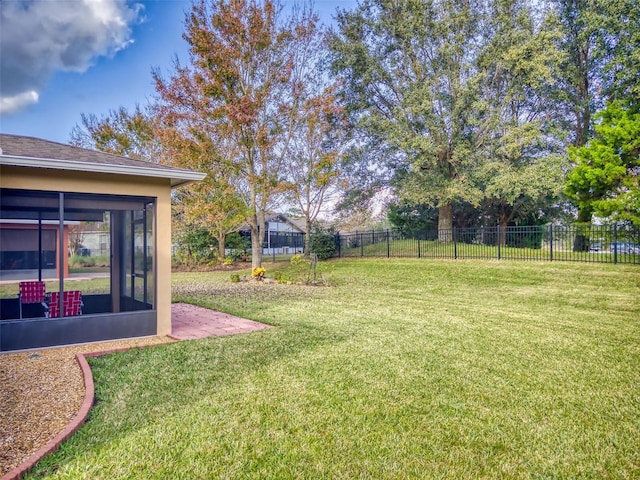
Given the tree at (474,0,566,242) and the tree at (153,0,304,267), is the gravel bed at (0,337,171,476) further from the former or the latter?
the tree at (474,0,566,242)

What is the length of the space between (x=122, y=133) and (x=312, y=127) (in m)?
11.5

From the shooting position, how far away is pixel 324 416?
3.24 metres

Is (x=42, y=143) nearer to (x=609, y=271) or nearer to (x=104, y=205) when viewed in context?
(x=104, y=205)

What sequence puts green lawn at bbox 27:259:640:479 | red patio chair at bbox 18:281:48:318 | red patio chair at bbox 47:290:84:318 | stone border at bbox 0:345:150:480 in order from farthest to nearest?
1. red patio chair at bbox 18:281:48:318
2. red patio chair at bbox 47:290:84:318
3. green lawn at bbox 27:259:640:479
4. stone border at bbox 0:345:150:480

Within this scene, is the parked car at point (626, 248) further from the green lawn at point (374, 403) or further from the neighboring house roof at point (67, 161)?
the neighboring house roof at point (67, 161)

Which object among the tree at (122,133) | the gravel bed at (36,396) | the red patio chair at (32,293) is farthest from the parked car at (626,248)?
the tree at (122,133)

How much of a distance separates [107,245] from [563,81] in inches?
796

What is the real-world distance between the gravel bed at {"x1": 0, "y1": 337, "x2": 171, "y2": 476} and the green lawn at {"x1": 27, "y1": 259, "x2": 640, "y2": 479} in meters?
0.22

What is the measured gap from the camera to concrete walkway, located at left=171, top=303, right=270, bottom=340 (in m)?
6.24

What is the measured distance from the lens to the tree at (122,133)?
2078 centimetres

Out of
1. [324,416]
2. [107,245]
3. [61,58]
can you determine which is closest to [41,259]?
[107,245]

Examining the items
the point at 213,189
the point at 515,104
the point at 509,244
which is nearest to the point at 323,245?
the point at 213,189

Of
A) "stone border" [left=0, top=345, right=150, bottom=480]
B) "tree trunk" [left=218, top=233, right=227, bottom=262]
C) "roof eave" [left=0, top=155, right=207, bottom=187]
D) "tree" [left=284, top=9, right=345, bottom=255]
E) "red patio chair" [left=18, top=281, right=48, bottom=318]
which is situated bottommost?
"stone border" [left=0, top=345, right=150, bottom=480]

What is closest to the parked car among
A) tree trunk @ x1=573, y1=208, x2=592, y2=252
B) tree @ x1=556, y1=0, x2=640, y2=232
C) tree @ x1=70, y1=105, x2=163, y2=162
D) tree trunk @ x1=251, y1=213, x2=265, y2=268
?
tree trunk @ x1=573, y1=208, x2=592, y2=252
